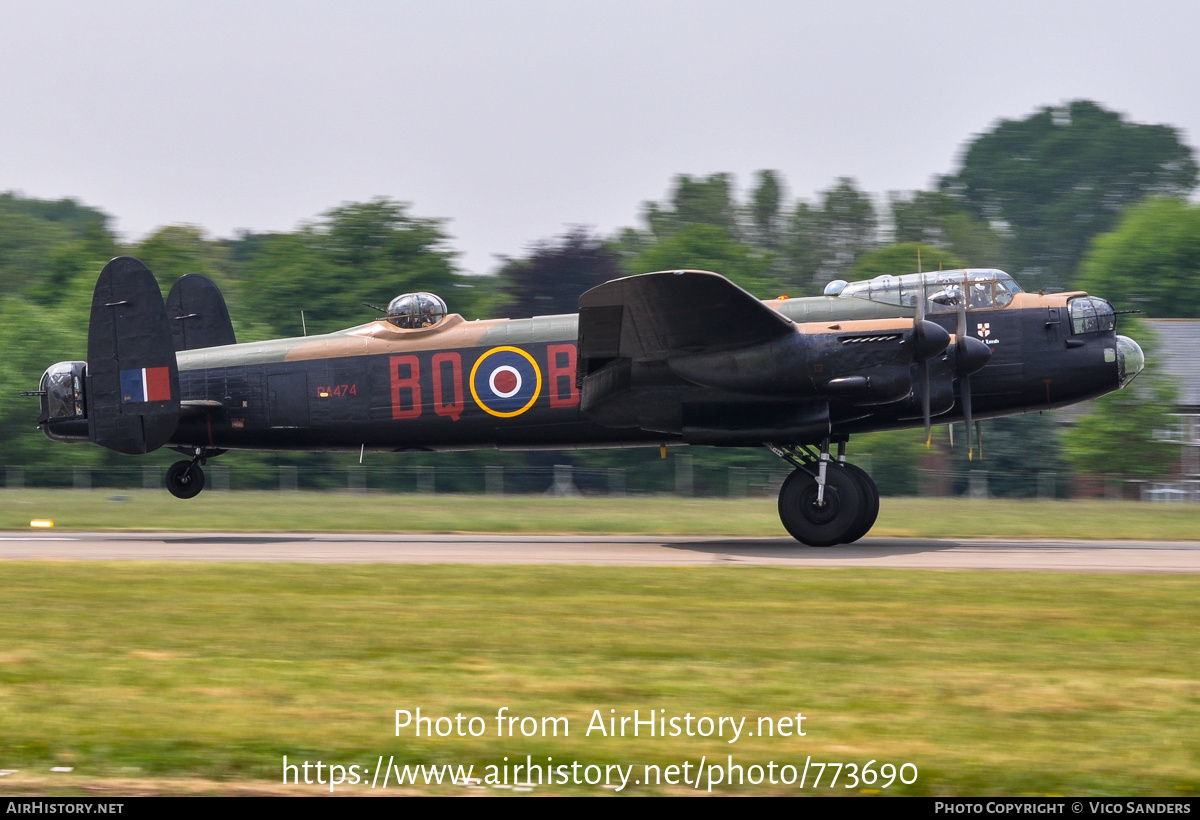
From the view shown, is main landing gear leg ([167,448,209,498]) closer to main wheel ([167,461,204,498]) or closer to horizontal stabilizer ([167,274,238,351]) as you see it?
main wheel ([167,461,204,498])

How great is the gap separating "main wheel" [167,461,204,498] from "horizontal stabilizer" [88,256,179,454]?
4.00 ft

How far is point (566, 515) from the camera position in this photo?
25.9m

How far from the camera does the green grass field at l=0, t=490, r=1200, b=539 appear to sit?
75.8 ft

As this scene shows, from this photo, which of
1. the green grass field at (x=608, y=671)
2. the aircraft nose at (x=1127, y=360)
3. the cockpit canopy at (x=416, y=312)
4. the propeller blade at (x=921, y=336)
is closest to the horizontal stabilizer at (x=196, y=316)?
the cockpit canopy at (x=416, y=312)

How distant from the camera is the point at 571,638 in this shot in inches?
442

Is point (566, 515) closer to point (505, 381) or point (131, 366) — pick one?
point (505, 381)

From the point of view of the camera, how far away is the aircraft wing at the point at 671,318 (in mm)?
17234

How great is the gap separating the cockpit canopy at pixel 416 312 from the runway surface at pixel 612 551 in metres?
3.74

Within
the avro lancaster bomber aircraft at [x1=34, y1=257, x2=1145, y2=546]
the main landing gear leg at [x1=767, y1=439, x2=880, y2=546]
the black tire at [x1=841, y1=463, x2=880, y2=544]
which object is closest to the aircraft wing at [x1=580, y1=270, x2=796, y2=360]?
the avro lancaster bomber aircraft at [x1=34, y1=257, x2=1145, y2=546]

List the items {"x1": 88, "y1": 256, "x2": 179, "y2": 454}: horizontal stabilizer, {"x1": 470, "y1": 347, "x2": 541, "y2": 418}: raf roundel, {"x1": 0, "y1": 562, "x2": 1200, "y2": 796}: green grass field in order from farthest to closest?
{"x1": 88, "y1": 256, "x2": 179, "y2": 454}: horizontal stabilizer → {"x1": 470, "y1": 347, "x2": 541, "y2": 418}: raf roundel → {"x1": 0, "y1": 562, "x2": 1200, "y2": 796}: green grass field

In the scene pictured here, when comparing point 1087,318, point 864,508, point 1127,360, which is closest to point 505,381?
point 864,508

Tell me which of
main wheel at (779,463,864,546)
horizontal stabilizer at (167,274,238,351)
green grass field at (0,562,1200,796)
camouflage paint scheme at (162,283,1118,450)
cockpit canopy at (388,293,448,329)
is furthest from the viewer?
horizontal stabilizer at (167,274,238,351)

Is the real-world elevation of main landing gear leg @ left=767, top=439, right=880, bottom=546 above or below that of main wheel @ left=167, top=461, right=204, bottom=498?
below

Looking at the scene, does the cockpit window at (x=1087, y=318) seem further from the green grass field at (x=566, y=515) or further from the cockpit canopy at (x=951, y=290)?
the green grass field at (x=566, y=515)
